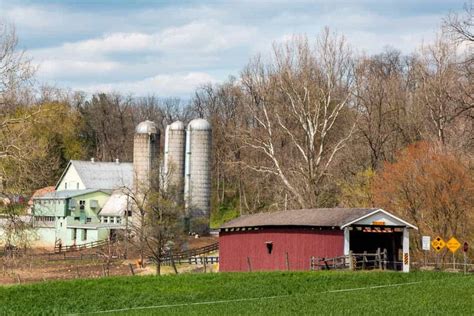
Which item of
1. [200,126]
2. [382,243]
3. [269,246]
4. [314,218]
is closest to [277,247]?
[269,246]

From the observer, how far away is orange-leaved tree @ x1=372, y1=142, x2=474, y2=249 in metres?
42.4

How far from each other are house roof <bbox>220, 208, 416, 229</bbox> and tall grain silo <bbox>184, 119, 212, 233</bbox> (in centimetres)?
2462

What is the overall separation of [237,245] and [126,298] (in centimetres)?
1725

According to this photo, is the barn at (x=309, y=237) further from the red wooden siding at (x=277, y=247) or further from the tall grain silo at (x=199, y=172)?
the tall grain silo at (x=199, y=172)

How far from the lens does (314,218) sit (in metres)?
38.2

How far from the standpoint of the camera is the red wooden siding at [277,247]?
37219 mm

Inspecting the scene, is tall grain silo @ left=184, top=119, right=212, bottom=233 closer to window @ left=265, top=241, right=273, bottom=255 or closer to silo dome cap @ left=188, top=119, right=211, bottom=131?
silo dome cap @ left=188, top=119, right=211, bottom=131

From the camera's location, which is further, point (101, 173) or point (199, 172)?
point (101, 173)

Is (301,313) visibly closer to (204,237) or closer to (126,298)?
(126,298)

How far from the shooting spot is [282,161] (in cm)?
5950

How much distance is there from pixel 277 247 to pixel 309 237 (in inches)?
84.1

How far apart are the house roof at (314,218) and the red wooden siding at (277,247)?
0.37m

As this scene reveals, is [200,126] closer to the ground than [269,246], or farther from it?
farther from it

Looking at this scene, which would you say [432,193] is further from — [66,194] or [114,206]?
[66,194]
